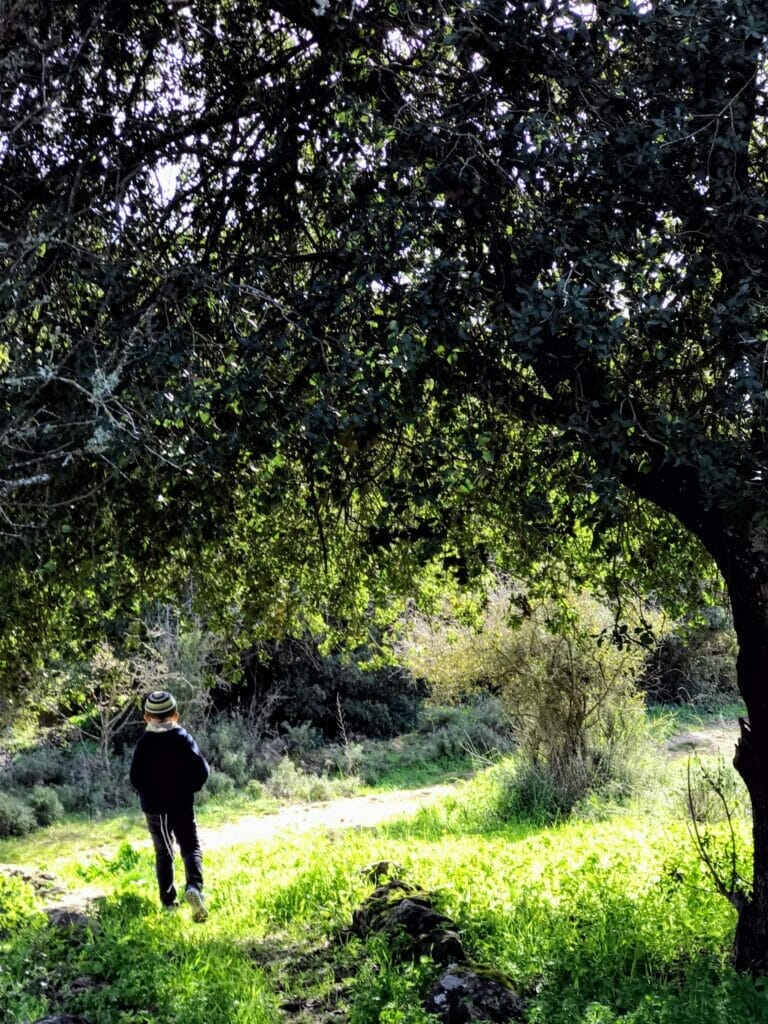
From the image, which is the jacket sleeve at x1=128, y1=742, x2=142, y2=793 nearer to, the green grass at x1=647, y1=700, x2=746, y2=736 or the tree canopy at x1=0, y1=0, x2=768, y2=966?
the tree canopy at x1=0, y1=0, x2=768, y2=966

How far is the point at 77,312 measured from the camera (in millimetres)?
5672

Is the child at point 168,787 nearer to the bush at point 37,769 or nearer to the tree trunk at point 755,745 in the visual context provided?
the tree trunk at point 755,745

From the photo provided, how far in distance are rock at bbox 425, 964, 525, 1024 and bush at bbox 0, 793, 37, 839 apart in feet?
37.6

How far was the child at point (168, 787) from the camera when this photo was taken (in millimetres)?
7836

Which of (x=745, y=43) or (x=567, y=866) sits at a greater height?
(x=745, y=43)

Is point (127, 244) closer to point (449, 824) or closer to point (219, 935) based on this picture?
point (219, 935)

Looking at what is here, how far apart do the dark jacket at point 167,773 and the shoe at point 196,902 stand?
0.66m

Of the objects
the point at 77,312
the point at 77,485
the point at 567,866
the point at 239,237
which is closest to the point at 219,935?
the point at 567,866

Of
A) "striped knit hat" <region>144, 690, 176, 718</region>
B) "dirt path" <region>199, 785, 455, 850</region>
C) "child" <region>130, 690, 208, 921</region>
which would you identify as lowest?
"dirt path" <region>199, 785, 455, 850</region>

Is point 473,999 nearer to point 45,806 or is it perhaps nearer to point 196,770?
point 196,770

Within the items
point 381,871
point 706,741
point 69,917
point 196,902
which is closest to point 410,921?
point 381,871

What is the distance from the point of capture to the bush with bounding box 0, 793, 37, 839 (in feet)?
48.5

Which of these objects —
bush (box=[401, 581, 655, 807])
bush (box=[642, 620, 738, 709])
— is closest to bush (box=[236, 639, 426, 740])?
bush (box=[642, 620, 738, 709])

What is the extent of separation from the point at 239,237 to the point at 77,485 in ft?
6.57
